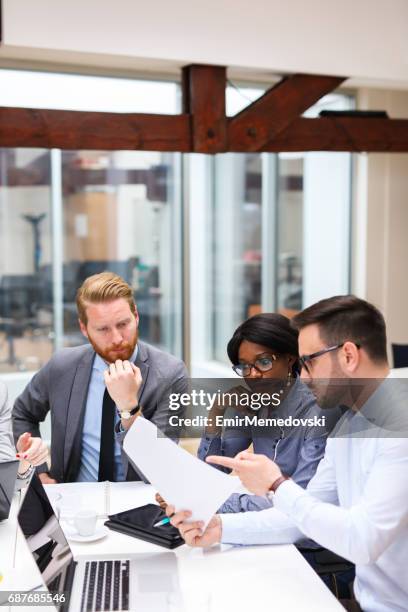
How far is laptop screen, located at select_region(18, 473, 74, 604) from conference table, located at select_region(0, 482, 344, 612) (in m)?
0.06

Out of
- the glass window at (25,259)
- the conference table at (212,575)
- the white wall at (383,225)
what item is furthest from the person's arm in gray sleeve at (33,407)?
the white wall at (383,225)

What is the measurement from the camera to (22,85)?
4648mm

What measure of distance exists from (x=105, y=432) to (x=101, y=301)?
0.53 m

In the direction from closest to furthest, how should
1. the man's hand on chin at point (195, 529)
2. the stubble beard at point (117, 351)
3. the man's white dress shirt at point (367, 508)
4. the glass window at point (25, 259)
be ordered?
the man's white dress shirt at point (367, 508), the man's hand on chin at point (195, 529), the stubble beard at point (117, 351), the glass window at point (25, 259)

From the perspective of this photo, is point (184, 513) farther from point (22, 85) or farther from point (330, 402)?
point (22, 85)

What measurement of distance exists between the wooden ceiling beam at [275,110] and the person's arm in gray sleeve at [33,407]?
215 centimetres

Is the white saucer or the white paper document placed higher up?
the white paper document

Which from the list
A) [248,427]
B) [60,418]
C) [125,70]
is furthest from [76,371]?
[125,70]

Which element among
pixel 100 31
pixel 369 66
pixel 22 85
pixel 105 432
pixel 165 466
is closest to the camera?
pixel 165 466

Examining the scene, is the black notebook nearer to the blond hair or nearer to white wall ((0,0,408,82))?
the blond hair

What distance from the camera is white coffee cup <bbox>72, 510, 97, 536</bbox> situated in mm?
2193

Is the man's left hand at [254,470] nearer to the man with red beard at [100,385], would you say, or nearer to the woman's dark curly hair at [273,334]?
the woman's dark curly hair at [273,334]

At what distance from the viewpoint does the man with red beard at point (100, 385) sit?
2.90 m

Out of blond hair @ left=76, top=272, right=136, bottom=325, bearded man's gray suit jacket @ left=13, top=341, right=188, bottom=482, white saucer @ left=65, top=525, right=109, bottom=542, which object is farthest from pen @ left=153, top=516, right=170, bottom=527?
blond hair @ left=76, top=272, right=136, bottom=325
